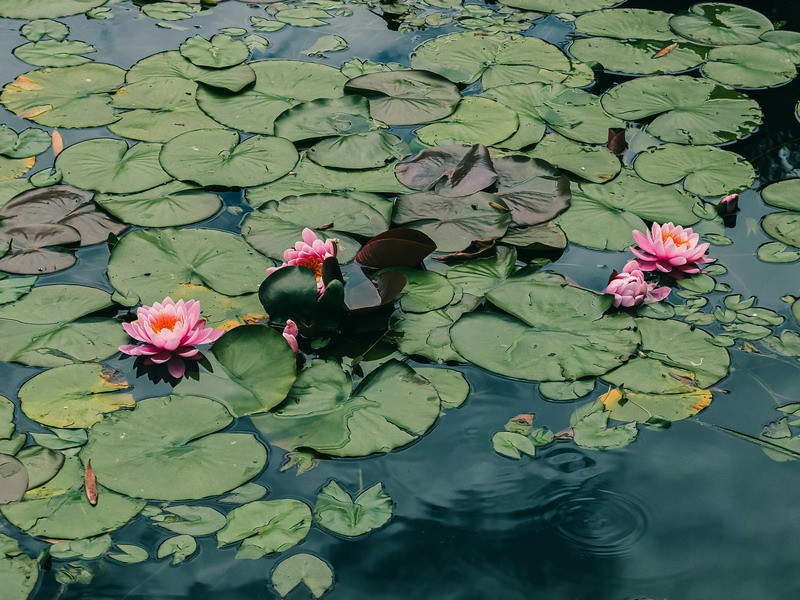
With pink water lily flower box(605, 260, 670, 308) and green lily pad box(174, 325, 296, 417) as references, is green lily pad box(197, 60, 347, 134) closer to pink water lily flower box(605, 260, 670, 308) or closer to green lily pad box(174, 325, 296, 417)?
green lily pad box(174, 325, 296, 417)

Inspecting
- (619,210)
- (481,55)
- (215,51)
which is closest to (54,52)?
(215,51)

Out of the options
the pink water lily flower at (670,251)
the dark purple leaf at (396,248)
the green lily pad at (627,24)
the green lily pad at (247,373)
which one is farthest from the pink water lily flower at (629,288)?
the green lily pad at (627,24)

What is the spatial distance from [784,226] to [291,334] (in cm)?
209

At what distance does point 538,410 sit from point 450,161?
1.39 m

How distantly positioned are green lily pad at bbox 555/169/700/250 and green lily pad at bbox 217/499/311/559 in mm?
1655

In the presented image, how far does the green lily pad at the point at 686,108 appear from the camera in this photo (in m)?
4.13

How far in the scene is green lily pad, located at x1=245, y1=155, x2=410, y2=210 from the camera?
12.0 ft

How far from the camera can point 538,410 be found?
9.20 feet

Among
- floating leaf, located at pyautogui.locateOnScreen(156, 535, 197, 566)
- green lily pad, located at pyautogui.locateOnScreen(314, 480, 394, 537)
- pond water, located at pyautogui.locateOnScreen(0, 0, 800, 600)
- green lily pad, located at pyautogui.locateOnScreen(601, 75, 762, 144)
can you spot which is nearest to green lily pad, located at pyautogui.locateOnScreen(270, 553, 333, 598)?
pond water, located at pyautogui.locateOnScreen(0, 0, 800, 600)

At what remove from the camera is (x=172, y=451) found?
257 cm

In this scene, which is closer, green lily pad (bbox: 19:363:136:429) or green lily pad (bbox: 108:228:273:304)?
green lily pad (bbox: 19:363:136:429)

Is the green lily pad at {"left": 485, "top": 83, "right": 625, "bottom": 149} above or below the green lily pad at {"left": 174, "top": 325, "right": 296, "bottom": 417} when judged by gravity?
above

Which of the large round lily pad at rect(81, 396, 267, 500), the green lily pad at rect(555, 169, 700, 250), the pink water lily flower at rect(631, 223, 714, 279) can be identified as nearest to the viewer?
the large round lily pad at rect(81, 396, 267, 500)

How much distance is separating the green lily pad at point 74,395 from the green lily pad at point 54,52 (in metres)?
2.34
